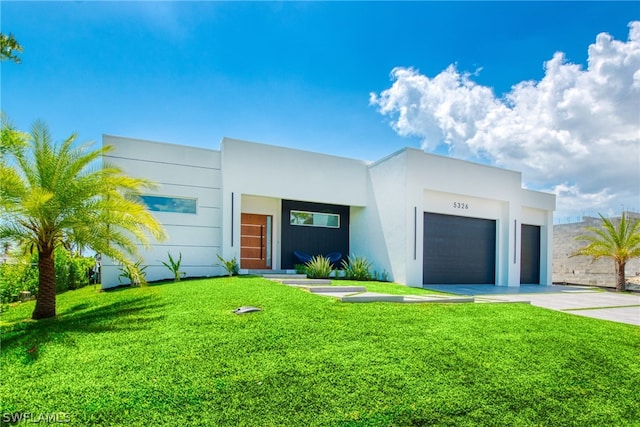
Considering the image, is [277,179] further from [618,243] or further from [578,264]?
[578,264]

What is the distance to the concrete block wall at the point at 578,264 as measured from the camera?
19.1 meters

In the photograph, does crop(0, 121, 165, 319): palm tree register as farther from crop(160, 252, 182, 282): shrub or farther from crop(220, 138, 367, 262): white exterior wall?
crop(220, 138, 367, 262): white exterior wall

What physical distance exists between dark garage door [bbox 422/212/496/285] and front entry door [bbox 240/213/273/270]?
628 centimetres


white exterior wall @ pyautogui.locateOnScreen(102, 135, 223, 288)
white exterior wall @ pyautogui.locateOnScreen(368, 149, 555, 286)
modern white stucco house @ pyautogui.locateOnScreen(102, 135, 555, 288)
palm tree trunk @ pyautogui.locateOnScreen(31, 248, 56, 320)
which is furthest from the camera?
white exterior wall @ pyautogui.locateOnScreen(368, 149, 555, 286)

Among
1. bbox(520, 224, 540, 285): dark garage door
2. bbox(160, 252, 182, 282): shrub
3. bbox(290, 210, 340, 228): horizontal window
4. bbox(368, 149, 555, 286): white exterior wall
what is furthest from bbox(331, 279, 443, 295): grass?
bbox(520, 224, 540, 285): dark garage door

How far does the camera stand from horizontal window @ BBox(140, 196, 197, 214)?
469 inches

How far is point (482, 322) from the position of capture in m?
6.29

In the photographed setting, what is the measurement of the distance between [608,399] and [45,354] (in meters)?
7.04

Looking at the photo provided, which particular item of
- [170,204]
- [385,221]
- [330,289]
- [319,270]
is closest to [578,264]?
[385,221]

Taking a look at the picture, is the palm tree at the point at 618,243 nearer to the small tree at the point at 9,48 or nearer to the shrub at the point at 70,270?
the small tree at the point at 9,48

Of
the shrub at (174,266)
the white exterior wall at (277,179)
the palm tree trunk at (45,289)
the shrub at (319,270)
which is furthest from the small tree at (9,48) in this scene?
the shrub at (319,270)

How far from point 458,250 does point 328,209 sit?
18.8 ft

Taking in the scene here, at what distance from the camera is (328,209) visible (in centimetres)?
1524

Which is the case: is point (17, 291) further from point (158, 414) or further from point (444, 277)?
point (444, 277)
